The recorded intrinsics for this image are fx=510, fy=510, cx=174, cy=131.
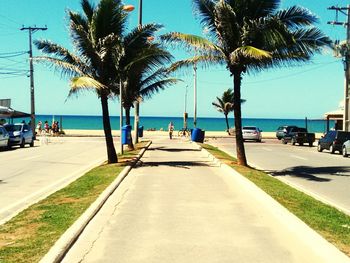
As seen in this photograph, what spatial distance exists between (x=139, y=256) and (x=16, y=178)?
34.1ft

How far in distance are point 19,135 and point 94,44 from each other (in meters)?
17.7

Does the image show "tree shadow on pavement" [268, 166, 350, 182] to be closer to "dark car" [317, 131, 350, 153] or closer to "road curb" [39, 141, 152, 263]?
"road curb" [39, 141, 152, 263]

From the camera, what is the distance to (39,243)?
696 centimetres

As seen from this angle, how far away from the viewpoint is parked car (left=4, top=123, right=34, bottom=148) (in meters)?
34.3

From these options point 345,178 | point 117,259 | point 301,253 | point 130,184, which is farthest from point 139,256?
point 345,178

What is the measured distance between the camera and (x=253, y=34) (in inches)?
696

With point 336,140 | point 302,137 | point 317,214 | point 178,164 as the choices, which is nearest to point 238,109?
point 178,164

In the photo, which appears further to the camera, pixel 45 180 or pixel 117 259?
pixel 45 180

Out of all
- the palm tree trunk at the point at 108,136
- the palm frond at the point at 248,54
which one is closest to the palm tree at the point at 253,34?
the palm frond at the point at 248,54

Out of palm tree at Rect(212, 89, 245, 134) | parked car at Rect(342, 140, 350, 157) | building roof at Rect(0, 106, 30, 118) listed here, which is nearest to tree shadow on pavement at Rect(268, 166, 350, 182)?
parked car at Rect(342, 140, 350, 157)

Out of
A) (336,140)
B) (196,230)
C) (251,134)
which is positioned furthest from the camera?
(251,134)

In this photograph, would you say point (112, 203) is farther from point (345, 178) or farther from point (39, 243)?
point (345, 178)

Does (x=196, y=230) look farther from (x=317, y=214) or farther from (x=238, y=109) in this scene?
(x=238, y=109)

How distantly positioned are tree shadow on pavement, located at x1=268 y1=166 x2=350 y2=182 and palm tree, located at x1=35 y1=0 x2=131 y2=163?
22.7ft
